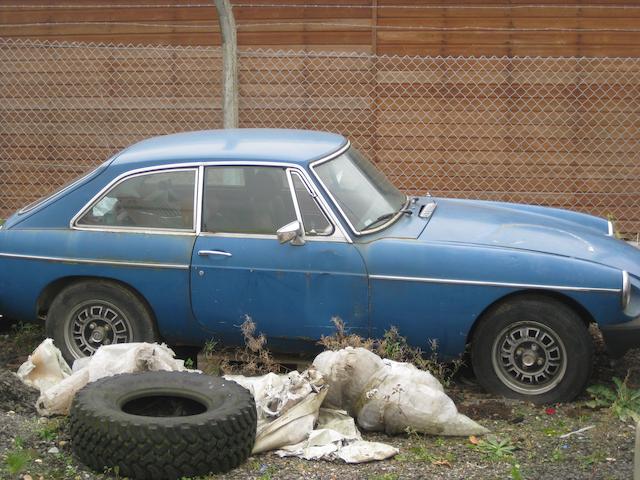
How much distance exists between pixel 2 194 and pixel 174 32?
2586 mm

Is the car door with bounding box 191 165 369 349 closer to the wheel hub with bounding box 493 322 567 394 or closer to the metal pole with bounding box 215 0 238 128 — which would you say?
the wheel hub with bounding box 493 322 567 394

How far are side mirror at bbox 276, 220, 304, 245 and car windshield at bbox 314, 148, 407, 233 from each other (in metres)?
0.33

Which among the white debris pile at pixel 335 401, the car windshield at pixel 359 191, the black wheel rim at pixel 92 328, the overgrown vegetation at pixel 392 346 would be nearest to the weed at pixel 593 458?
the white debris pile at pixel 335 401

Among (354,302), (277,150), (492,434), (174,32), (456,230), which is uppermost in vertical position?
(174,32)

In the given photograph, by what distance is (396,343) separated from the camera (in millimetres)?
5852

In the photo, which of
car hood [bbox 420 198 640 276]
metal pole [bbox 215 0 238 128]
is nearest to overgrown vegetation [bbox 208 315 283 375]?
car hood [bbox 420 198 640 276]

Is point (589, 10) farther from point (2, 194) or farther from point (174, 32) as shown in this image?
point (2, 194)

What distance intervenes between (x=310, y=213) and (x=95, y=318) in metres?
1.54

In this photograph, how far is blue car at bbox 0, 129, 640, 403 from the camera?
573 centimetres

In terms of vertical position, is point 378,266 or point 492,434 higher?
point 378,266

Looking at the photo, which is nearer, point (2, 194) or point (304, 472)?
point (304, 472)

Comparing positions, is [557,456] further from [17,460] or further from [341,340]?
[17,460]

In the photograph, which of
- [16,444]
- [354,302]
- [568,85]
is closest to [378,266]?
[354,302]

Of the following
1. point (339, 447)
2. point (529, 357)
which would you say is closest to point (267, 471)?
point (339, 447)
